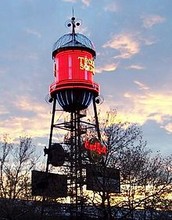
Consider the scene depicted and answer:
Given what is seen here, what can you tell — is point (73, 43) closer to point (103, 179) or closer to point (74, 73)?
A: point (74, 73)

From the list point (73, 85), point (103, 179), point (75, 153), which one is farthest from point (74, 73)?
point (103, 179)

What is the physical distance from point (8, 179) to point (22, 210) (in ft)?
10.0

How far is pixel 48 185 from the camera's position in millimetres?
44219

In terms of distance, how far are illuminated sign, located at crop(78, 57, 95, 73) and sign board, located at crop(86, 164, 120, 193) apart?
52.0ft

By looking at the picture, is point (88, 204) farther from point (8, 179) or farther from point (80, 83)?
point (80, 83)

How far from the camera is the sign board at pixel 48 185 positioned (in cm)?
4325

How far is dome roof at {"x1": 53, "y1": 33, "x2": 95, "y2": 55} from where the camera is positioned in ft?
164

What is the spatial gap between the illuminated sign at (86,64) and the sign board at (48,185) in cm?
1086

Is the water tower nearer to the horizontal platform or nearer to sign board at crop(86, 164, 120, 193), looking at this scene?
the horizontal platform

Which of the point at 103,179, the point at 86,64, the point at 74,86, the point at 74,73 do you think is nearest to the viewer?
the point at 103,179

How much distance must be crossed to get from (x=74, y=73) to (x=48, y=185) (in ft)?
35.8

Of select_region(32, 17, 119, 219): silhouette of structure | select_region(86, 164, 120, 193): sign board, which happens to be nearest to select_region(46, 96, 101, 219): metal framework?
select_region(32, 17, 119, 219): silhouette of structure

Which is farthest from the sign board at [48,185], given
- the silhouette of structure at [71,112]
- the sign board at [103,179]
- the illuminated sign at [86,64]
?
the illuminated sign at [86,64]

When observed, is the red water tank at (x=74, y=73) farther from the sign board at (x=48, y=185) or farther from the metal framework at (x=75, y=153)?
the sign board at (x=48, y=185)
